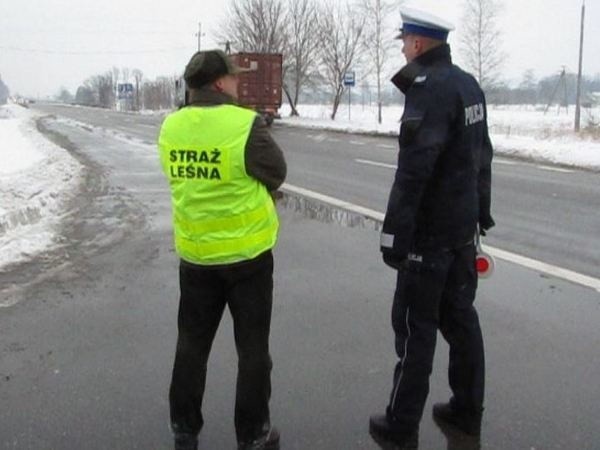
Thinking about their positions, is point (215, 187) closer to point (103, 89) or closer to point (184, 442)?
point (184, 442)

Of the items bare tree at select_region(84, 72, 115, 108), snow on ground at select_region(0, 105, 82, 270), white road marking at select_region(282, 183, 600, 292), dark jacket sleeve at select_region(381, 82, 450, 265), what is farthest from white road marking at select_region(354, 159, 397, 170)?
bare tree at select_region(84, 72, 115, 108)

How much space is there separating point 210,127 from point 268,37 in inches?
1533

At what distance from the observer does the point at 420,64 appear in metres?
2.90

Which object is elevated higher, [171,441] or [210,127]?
[210,127]

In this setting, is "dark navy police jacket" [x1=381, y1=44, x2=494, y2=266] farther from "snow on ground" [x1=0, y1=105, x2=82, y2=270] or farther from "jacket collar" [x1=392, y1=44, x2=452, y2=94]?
"snow on ground" [x1=0, y1=105, x2=82, y2=270]

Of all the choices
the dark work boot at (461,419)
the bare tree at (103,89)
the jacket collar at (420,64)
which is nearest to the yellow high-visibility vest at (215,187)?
the jacket collar at (420,64)

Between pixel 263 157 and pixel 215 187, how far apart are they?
0.24 metres

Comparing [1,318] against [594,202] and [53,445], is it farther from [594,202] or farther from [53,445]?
[594,202]

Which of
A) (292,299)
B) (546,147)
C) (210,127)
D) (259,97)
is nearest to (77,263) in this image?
(292,299)

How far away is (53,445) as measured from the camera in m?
3.18

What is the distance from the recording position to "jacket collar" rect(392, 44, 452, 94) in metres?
2.88

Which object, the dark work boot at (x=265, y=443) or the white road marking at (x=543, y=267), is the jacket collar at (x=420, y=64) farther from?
the white road marking at (x=543, y=267)

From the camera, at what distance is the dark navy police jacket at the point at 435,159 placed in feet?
9.20

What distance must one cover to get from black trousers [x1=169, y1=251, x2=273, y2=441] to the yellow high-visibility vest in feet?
0.31
